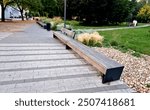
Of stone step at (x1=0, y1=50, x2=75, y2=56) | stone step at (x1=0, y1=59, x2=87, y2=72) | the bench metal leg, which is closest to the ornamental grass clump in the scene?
stone step at (x1=0, y1=50, x2=75, y2=56)

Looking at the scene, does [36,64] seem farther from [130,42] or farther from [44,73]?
[130,42]

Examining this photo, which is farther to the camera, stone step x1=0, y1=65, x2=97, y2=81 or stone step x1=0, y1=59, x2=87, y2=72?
stone step x1=0, y1=59, x2=87, y2=72

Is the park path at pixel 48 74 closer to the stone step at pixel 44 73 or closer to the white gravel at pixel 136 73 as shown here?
the stone step at pixel 44 73

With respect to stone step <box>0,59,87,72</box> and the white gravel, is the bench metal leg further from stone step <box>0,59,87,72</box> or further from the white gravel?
stone step <box>0,59,87,72</box>

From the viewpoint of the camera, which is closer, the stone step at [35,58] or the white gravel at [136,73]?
the white gravel at [136,73]

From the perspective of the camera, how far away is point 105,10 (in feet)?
133

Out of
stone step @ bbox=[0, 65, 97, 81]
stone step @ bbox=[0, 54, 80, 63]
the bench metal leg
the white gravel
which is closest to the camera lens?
the bench metal leg

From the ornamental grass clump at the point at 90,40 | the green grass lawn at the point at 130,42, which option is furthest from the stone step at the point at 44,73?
the ornamental grass clump at the point at 90,40

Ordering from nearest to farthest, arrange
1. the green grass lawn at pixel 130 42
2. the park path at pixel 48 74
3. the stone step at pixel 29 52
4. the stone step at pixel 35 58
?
the park path at pixel 48 74 < the stone step at pixel 35 58 < the stone step at pixel 29 52 < the green grass lawn at pixel 130 42

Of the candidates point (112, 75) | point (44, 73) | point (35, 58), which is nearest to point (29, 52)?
point (35, 58)

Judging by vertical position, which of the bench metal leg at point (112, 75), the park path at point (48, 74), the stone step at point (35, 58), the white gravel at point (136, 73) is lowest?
the white gravel at point (136, 73)

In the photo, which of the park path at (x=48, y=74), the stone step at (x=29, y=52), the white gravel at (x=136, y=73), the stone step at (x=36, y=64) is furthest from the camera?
the stone step at (x=29, y=52)

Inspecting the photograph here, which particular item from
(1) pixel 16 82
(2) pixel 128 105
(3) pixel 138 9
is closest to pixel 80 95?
(2) pixel 128 105

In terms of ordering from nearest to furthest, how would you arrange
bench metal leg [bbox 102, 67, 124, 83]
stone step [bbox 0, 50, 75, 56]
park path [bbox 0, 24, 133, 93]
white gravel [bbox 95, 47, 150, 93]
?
park path [bbox 0, 24, 133, 93], bench metal leg [bbox 102, 67, 124, 83], white gravel [bbox 95, 47, 150, 93], stone step [bbox 0, 50, 75, 56]
